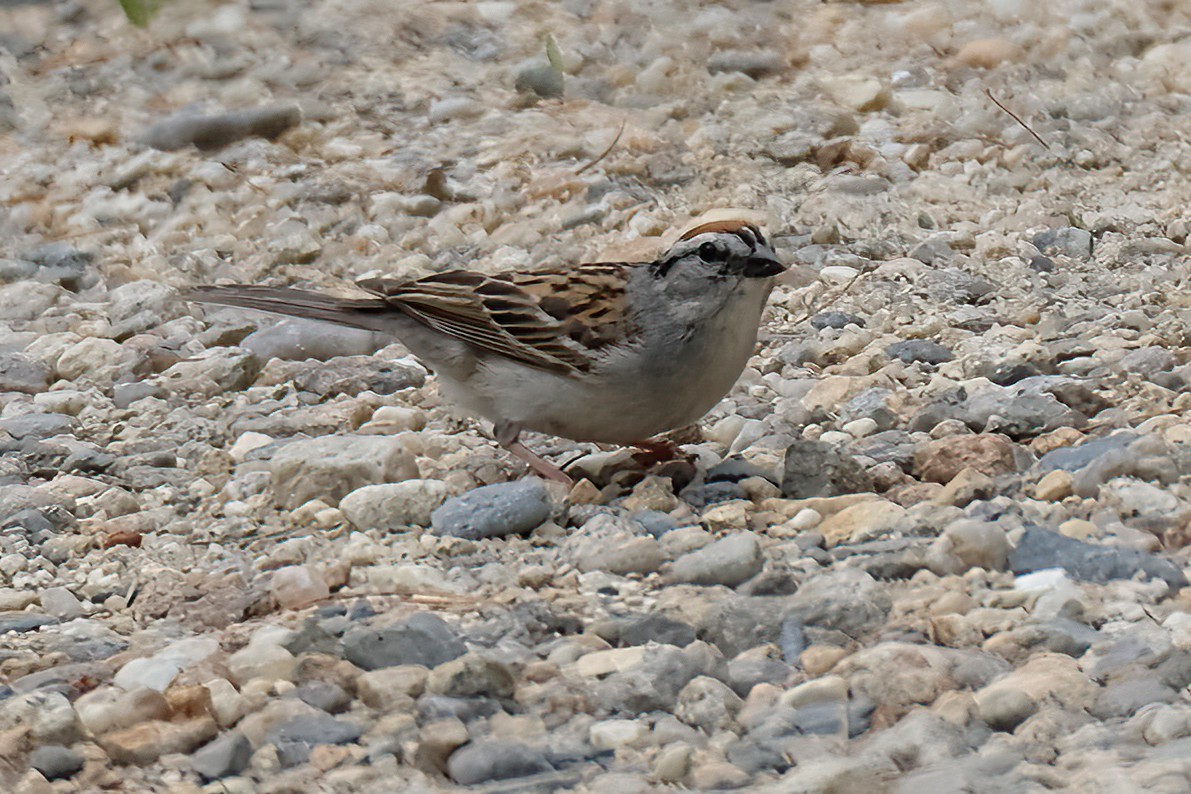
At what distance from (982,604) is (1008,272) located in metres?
2.54

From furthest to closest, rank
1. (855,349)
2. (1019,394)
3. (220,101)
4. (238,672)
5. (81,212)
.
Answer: (220,101)
(81,212)
(855,349)
(1019,394)
(238,672)

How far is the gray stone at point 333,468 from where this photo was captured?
440 centimetres

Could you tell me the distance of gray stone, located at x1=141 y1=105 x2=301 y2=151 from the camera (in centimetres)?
735

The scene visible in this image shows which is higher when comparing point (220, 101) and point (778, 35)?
point (778, 35)

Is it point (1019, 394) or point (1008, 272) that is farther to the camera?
point (1008, 272)

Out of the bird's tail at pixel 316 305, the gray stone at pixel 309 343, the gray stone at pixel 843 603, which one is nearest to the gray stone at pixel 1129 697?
the gray stone at pixel 843 603

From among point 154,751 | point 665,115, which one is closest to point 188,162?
point 665,115

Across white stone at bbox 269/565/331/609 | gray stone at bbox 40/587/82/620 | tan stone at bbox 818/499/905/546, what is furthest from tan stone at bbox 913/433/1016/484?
gray stone at bbox 40/587/82/620

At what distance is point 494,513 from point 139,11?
5.18 m

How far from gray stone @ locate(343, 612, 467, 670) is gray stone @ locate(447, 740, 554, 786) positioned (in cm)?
40

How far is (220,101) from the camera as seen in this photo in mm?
7656

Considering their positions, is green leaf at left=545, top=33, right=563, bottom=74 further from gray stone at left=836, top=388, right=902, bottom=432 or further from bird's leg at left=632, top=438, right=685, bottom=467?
bird's leg at left=632, top=438, right=685, bottom=467

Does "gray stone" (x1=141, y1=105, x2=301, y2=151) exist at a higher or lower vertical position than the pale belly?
lower

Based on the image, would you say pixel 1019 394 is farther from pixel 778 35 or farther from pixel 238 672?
pixel 778 35
